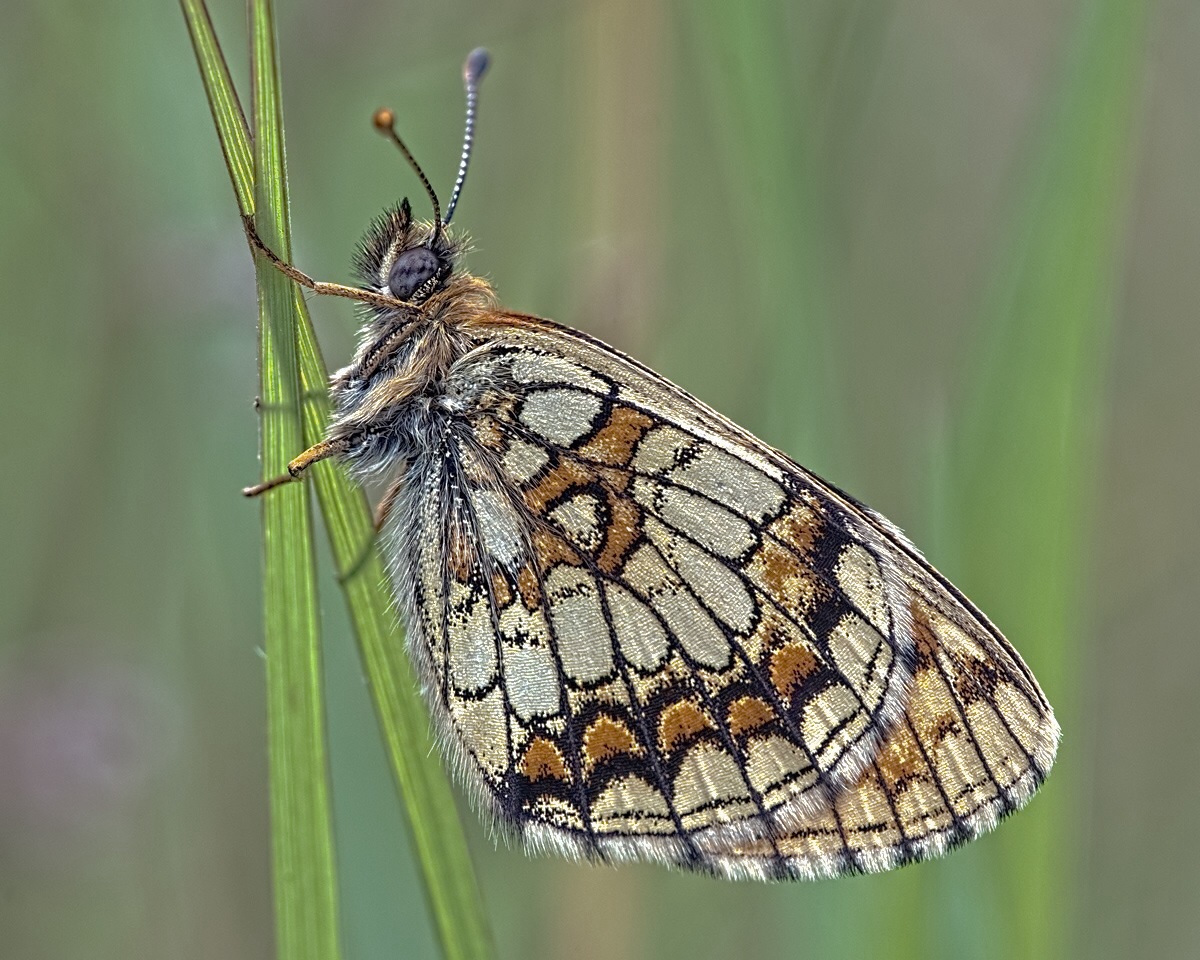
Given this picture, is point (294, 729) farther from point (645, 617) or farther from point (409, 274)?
point (409, 274)

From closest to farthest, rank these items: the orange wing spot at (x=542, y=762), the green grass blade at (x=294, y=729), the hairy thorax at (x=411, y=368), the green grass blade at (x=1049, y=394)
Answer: the green grass blade at (x=294, y=729) → the green grass blade at (x=1049, y=394) → the orange wing spot at (x=542, y=762) → the hairy thorax at (x=411, y=368)

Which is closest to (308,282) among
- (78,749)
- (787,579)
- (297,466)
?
(297,466)

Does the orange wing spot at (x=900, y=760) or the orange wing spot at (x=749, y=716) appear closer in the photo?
the orange wing spot at (x=900, y=760)

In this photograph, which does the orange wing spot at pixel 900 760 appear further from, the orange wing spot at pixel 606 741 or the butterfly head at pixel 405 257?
the butterfly head at pixel 405 257

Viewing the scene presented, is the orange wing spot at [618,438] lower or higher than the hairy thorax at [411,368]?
lower

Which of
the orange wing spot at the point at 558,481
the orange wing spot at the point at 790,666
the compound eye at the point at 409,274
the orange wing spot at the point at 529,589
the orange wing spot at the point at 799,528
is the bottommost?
the orange wing spot at the point at 790,666

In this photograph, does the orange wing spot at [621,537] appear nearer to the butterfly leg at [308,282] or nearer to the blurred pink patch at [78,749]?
the butterfly leg at [308,282]

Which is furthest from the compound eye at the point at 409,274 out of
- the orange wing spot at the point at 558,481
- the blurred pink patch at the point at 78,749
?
the blurred pink patch at the point at 78,749

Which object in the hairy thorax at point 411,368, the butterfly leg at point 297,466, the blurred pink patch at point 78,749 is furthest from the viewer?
the blurred pink patch at point 78,749

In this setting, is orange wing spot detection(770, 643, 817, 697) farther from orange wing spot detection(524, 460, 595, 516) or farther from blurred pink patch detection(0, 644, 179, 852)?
blurred pink patch detection(0, 644, 179, 852)
